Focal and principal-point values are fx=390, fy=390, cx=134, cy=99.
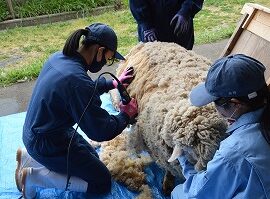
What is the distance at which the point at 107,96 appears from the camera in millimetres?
4508

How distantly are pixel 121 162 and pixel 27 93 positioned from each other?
2203 mm

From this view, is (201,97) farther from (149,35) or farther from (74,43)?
(149,35)

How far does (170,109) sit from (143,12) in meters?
1.49

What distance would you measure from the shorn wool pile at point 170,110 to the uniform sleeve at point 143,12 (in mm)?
→ 375

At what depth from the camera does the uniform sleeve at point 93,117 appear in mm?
2541

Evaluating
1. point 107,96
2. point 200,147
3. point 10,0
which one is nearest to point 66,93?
point 200,147

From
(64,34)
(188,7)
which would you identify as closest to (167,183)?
(188,7)

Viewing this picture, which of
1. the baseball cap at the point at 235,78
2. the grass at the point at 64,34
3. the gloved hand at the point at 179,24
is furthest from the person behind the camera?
the grass at the point at 64,34

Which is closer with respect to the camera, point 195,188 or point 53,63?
point 195,188

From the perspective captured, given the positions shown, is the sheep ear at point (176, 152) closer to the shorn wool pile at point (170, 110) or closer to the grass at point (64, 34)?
the shorn wool pile at point (170, 110)

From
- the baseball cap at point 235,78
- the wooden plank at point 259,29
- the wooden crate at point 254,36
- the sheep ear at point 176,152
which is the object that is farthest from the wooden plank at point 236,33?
the baseball cap at point 235,78

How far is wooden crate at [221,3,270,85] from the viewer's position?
117 inches

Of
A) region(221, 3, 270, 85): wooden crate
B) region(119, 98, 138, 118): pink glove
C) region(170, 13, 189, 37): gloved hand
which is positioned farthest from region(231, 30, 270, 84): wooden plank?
region(119, 98, 138, 118): pink glove

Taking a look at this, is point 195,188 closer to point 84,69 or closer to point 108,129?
point 108,129
